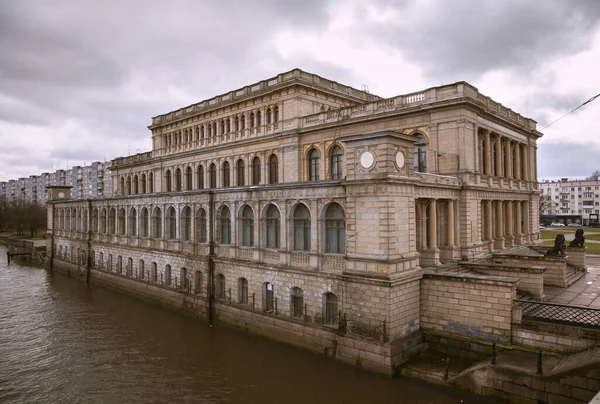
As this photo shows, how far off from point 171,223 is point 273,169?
33.9ft

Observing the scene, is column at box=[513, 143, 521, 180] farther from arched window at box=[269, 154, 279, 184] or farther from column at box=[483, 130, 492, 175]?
arched window at box=[269, 154, 279, 184]

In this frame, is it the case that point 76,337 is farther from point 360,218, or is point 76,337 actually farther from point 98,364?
point 360,218

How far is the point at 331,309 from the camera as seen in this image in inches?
797

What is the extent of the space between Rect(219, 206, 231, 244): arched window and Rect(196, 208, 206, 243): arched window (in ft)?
6.92

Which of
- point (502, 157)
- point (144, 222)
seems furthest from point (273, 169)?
point (502, 157)

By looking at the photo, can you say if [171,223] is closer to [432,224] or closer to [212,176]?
[212,176]

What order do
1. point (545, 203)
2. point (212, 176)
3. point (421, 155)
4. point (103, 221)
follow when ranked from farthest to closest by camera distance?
point (545, 203) < point (212, 176) < point (103, 221) < point (421, 155)

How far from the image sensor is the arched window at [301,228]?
21.6 metres

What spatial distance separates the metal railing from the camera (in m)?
15.5

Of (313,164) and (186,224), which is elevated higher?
(313,164)

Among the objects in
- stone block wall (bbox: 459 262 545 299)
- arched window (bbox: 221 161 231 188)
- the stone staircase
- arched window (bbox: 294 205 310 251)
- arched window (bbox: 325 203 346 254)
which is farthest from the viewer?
arched window (bbox: 221 161 231 188)

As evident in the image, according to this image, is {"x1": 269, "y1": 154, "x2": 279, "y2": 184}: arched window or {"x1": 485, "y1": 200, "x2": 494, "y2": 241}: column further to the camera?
{"x1": 269, "y1": 154, "x2": 279, "y2": 184}: arched window

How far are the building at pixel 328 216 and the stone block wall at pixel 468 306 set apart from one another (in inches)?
3.2

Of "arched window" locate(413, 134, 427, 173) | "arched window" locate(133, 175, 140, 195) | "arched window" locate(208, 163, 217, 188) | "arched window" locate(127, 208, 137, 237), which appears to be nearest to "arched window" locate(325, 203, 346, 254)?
"arched window" locate(413, 134, 427, 173)
